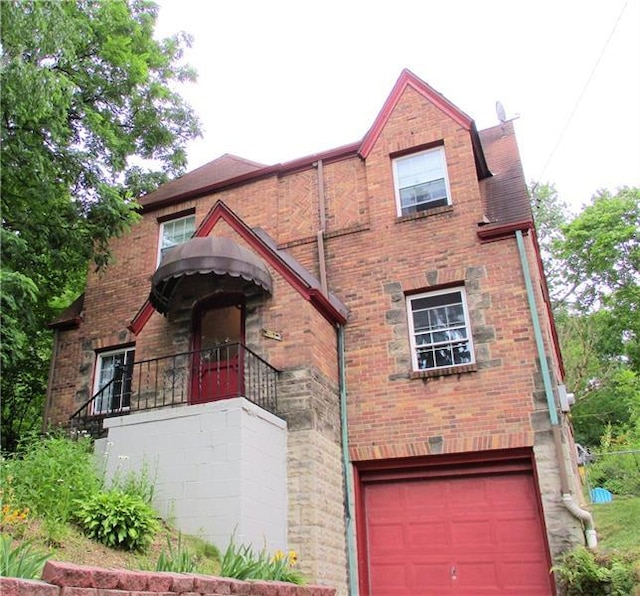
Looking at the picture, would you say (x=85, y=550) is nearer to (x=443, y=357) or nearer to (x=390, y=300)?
(x=443, y=357)

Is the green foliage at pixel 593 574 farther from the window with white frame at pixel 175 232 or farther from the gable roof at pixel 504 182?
the window with white frame at pixel 175 232

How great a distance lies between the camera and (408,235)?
36.1ft

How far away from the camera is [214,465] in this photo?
7.81 metres

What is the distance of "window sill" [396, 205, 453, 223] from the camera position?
428 inches

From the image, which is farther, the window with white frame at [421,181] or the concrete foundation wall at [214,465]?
the window with white frame at [421,181]

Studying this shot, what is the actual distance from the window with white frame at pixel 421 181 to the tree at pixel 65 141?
5.40 m

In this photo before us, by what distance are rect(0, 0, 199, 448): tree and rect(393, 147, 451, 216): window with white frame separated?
5.40m

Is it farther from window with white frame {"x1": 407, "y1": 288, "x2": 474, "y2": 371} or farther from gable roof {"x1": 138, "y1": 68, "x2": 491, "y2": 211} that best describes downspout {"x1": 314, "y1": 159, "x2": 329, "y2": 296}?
window with white frame {"x1": 407, "y1": 288, "x2": 474, "y2": 371}

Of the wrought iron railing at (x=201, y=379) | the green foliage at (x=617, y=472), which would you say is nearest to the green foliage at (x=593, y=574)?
the wrought iron railing at (x=201, y=379)

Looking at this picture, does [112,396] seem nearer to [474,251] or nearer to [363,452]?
[363,452]

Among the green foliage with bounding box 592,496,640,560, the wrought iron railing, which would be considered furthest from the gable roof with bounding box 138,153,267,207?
the green foliage with bounding box 592,496,640,560

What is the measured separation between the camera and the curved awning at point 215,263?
30.9 feet

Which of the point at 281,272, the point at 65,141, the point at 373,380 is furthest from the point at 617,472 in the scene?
the point at 65,141

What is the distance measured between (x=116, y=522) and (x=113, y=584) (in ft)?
9.16
